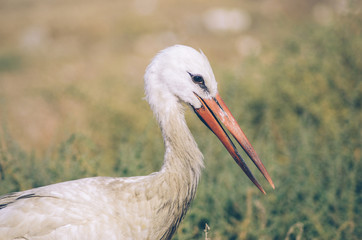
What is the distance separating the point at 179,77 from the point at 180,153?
50 cm

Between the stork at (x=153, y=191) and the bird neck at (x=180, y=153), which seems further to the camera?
the bird neck at (x=180, y=153)

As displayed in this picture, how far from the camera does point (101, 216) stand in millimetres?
2070

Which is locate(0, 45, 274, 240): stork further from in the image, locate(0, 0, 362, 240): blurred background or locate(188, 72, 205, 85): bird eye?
locate(0, 0, 362, 240): blurred background

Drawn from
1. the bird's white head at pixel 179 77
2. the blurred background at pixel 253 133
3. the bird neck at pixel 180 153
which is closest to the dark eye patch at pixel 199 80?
the bird's white head at pixel 179 77

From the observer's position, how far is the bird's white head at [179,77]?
83.9 inches

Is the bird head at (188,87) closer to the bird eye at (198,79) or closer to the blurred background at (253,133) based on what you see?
the bird eye at (198,79)

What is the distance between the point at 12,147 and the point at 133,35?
1163 cm

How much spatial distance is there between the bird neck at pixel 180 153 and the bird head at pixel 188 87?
0.11m

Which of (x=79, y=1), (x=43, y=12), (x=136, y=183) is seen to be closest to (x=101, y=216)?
(x=136, y=183)

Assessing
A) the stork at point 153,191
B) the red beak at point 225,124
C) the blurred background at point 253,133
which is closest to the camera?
the stork at point 153,191

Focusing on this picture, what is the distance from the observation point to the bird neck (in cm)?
227

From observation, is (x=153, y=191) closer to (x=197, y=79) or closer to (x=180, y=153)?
(x=180, y=153)

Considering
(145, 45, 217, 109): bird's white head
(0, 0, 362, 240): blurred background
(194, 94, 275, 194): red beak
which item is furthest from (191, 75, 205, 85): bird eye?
(0, 0, 362, 240): blurred background

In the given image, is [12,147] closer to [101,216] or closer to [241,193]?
[101,216]
